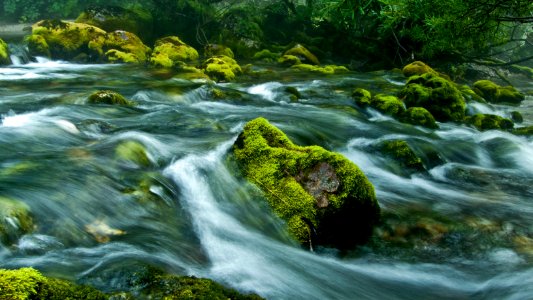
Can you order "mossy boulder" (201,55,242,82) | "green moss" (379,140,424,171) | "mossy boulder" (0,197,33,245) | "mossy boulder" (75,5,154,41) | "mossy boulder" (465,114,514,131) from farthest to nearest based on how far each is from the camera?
"mossy boulder" (75,5,154,41)
"mossy boulder" (201,55,242,82)
"mossy boulder" (465,114,514,131)
"green moss" (379,140,424,171)
"mossy boulder" (0,197,33,245)

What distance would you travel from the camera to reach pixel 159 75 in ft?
48.6

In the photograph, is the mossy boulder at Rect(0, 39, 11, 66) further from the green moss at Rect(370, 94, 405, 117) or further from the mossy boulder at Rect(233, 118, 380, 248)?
the mossy boulder at Rect(233, 118, 380, 248)

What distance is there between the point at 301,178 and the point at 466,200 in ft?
9.14

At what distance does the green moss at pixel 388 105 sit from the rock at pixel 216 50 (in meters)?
11.2

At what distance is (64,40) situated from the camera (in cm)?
1955

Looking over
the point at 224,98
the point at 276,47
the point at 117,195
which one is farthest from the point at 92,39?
the point at 117,195

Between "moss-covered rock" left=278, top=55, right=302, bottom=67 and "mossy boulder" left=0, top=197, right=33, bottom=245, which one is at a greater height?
"moss-covered rock" left=278, top=55, right=302, bottom=67

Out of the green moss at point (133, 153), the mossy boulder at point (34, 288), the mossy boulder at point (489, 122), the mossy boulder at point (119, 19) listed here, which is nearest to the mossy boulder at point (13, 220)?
the mossy boulder at point (34, 288)

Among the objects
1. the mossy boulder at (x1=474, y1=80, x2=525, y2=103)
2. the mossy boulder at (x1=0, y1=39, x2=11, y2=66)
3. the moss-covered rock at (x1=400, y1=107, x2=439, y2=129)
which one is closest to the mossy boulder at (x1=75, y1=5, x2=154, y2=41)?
the mossy boulder at (x1=0, y1=39, x2=11, y2=66)

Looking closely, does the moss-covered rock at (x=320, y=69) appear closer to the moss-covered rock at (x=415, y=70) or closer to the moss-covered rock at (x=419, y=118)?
the moss-covered rock at (x=415, y=70)

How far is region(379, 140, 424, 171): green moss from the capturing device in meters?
7.59

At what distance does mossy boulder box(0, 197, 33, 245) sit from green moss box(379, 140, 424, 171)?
5.58 m

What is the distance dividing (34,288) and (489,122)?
37.8ft

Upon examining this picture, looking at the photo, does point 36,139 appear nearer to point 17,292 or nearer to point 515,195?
point 17,292
